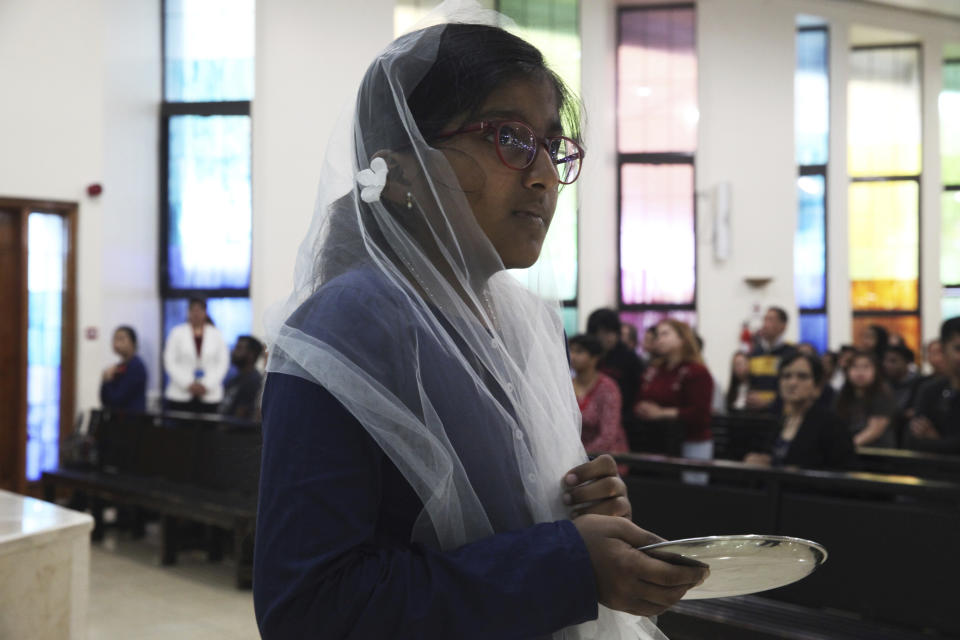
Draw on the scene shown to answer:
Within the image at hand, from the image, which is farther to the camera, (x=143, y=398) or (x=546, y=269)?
(x=143, y=398)

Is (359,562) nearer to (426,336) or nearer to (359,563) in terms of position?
(359,563)

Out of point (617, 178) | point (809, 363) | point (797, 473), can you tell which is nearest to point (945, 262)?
point (617, 178)

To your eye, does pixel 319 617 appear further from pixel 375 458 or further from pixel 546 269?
pixel 546 269

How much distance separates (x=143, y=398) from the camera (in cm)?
829

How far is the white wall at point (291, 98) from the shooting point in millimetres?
9539

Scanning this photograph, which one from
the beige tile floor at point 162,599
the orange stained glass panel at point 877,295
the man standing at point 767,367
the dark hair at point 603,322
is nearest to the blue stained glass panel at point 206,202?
the beige tile floor at point 162,599

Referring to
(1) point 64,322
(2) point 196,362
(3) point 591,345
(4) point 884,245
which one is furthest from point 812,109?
(1) point 64,322

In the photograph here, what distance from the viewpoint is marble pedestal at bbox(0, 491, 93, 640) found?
2.95 metres

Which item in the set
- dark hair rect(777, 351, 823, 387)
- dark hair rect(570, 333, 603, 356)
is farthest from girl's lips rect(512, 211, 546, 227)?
dark hair rect(570, 333, 603, 356)

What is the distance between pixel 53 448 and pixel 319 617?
29.9ft

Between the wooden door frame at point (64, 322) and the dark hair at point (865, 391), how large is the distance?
6.65m

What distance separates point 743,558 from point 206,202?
32.2 ft

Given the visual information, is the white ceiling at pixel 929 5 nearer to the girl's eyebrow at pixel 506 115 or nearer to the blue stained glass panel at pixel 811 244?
the blue stained glass panel at pixel 811 244

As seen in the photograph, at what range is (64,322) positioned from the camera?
9.24m
